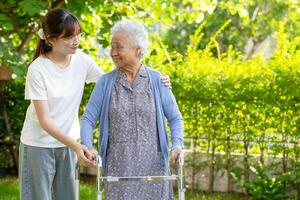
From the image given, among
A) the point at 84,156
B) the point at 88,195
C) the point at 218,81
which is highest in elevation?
the point at 218,81

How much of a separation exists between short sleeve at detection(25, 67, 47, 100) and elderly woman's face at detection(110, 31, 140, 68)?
1.26 feet

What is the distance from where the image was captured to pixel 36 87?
130 inches

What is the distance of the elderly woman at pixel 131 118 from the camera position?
3.23m

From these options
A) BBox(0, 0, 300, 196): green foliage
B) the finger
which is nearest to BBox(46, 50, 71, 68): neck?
the finger

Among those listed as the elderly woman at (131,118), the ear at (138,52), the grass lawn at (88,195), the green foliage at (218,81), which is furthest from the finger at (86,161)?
the grass lawn at (88,195)

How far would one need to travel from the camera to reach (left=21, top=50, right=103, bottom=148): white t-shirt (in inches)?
131

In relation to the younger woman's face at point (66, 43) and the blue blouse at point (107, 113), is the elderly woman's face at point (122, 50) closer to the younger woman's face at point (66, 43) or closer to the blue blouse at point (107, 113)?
the blue blouse at point (107, 113)

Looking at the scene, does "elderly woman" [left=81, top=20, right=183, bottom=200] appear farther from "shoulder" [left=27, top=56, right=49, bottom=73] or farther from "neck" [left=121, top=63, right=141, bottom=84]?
"shoulder" [left=27, top=56, right=49, bottom=73]

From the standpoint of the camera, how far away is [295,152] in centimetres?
598

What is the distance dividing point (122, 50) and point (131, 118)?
33cm

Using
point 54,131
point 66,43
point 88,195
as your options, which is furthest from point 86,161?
point 88,195

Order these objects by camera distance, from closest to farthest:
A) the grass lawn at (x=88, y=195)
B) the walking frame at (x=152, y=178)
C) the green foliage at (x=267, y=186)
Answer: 1. the walking frame at (x=152, y=178)
2. the green foliage at (x=267, y=186)
3. the grass lawn at (x=88, y=195)

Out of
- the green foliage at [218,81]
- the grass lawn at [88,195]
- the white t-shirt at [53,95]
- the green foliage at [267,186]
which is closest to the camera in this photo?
the white t-shirt at [53,95]

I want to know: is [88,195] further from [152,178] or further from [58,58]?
[152,178]
